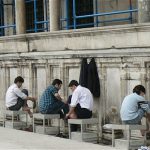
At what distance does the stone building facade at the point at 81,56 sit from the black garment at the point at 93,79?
0.11 meters

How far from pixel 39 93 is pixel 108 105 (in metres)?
3.53

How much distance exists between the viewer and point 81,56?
15.8 metres

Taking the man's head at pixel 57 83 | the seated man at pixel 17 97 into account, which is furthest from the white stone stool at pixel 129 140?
the seated man at pixel 17 97

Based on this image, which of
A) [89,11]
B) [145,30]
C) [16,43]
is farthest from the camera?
[89,11]

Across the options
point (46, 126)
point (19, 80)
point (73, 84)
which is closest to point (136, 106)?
point (73, 84)

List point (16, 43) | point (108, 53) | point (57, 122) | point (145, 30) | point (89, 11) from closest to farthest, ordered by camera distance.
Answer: point (145, 30) → point (108, 53) → point (57, 122) → point (16, 43) → point (89, 11)

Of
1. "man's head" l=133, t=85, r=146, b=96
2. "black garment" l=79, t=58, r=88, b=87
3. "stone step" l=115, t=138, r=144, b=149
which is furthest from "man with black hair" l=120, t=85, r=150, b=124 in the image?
"black garment" l=79, t=58, r=88, b=87

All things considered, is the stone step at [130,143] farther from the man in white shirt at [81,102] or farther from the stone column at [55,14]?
the stone column at [55,14]

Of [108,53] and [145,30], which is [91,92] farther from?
A: [145,30]

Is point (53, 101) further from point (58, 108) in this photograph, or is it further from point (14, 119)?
point (14, 119)

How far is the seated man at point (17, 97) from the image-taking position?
57.9ft

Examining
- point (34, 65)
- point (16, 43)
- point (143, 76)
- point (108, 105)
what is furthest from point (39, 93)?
point (143, 76)

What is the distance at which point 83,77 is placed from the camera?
50.6ft

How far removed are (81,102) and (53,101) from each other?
1.47 metres
